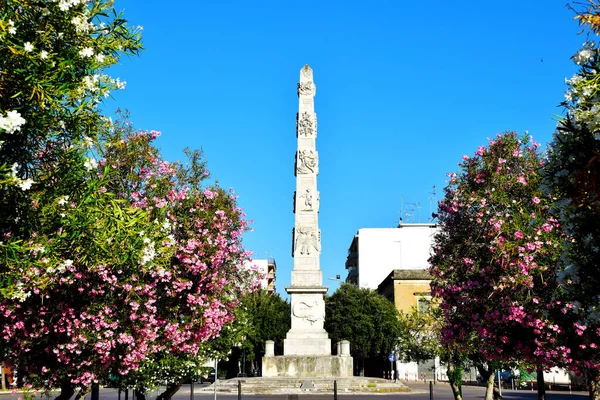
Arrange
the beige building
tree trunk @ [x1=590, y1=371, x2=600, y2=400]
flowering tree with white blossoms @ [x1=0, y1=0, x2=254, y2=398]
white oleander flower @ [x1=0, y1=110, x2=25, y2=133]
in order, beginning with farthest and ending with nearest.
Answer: the beige building, tree trunk @ [x1=590, y1=371, x2=600, y2=400], flowering tree with white blossoms @ [x1=0, y1=0, x2=254, y2=398], white oleander flower @ [x1=0, y1=110, x2=25, y2=133]

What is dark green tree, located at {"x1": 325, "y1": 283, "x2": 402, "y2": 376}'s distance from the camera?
221ft

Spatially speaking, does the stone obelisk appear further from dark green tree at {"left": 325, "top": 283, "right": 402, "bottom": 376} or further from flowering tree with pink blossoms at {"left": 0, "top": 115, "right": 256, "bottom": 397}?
dark green tree at {"left": 325, "top": 283, "right": 402, "bottom": 376}

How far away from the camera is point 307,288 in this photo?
31.4 meters

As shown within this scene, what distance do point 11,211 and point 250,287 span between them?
15.4 metres

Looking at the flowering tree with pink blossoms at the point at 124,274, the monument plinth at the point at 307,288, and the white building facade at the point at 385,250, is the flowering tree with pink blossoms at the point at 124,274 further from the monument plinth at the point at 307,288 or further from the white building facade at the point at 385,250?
the white building facade at the point at 385,250

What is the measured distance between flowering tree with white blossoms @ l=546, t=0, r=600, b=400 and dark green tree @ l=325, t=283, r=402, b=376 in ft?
200

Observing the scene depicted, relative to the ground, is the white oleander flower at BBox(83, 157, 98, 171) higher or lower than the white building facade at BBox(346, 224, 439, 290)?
lower

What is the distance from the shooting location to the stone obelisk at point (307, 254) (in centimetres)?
3080

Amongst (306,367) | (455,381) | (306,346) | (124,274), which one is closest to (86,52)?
(124,274)

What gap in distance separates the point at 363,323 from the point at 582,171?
2467 inches

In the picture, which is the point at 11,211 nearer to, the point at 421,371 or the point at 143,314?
the point at 143,314

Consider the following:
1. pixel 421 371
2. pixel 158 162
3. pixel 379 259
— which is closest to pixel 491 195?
pixel 158 162

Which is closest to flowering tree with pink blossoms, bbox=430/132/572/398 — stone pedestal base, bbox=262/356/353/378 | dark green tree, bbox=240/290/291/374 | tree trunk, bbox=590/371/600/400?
tree trunk, bbox=590/371/600/400

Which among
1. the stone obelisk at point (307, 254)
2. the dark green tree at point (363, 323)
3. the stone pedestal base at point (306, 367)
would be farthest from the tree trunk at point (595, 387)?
the dark green tree at point (363, 323)
